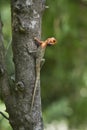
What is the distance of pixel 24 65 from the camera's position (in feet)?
3.10

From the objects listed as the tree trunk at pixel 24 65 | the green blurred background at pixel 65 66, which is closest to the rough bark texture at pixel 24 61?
the tree trunk at pixel 24 65

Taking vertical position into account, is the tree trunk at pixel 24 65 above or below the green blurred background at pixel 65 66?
above

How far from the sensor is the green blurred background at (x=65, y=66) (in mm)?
3031

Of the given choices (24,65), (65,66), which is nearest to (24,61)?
(24,65)

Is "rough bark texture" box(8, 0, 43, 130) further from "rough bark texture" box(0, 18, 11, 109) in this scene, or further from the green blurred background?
the green blurred background

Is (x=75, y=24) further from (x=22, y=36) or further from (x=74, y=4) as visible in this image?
(x=22, y=36)

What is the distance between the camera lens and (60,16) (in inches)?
119

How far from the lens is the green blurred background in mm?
3031

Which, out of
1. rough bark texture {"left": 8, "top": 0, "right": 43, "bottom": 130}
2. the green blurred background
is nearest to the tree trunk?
rough bark texture {"left": 8, "top": 0, "right": 43, "bottom": 130}

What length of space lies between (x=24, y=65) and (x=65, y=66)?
2.37m

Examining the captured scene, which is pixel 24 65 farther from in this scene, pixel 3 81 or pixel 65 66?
pixel 65 66

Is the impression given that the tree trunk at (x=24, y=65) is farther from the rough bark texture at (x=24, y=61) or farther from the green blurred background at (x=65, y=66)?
the green blurred background at (x=65, y=66)

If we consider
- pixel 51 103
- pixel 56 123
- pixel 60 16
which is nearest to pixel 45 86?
pixel 51 103

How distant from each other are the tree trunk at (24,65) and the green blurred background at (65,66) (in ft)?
6.28
